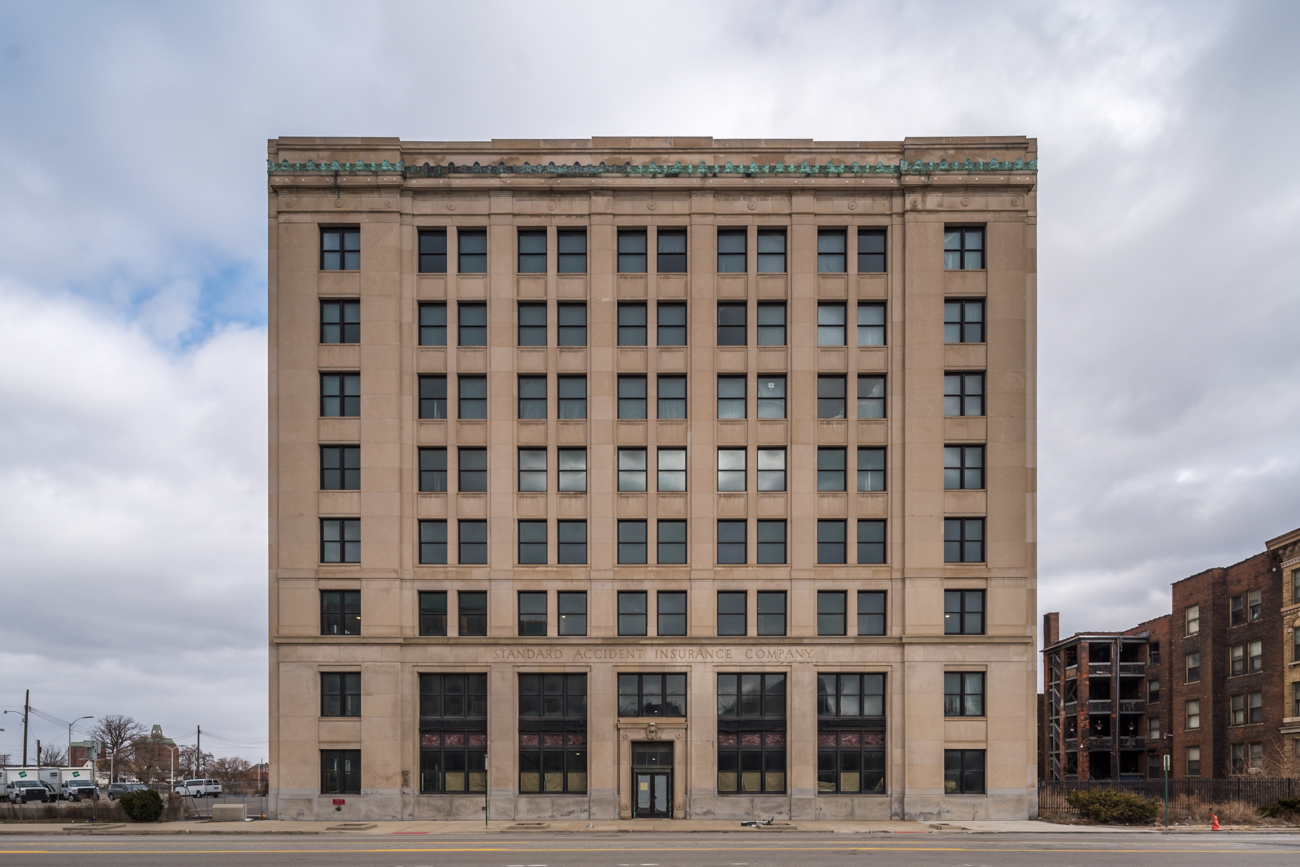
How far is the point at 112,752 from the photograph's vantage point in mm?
99188

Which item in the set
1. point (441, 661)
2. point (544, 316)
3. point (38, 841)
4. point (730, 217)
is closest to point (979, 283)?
point (730, 217)

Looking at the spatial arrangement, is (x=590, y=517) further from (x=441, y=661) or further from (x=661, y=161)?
(x=661, y=161)

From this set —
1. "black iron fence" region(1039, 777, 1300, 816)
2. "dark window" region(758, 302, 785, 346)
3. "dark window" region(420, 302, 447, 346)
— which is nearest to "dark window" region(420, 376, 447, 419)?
"dark window" region(420, 302, 447, 346)

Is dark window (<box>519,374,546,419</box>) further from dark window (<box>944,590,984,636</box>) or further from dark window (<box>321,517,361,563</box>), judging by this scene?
dark window (<box>944,590,984,636</box>)

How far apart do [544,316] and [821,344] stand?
1343 centimetres

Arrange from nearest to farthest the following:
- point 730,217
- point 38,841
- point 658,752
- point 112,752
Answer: point 38,841 < point 658,752 < point 730,217 < point 112,752

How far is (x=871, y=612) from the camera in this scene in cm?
4291

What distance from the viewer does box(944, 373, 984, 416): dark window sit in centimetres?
4384

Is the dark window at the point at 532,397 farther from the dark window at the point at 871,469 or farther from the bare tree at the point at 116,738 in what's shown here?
the bare tree at the point at 116,738

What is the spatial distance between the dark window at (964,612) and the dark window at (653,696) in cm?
1259

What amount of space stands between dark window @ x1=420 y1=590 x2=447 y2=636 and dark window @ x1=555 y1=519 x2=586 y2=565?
5.74 meters

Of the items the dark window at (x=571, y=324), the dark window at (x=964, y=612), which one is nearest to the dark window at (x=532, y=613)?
the dark window at (x=571, y=324)

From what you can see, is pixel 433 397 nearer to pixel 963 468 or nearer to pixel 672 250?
pixel 672 250

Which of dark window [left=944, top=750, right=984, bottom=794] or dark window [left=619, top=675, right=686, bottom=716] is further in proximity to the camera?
dark window [left=619, top=675, right=686, bottom=716]
